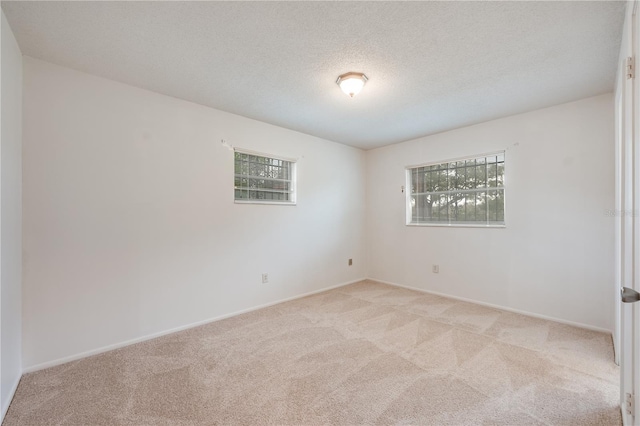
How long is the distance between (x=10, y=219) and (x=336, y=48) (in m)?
2.63

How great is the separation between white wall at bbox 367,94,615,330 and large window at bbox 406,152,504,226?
14 centimetres

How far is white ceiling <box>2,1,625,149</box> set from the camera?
173 cm

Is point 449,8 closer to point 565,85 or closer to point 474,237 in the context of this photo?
point 565,85

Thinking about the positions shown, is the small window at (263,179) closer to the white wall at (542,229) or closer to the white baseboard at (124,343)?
the white baseboard at (124,343)

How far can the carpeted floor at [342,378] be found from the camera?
1705mm

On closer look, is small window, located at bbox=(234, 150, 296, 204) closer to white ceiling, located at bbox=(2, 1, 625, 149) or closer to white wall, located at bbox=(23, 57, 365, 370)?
white wall, located at bbox=(23, 57, 365, 370)

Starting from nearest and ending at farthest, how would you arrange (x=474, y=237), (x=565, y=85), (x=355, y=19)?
1. (x=355, y=19)
2. (x=565, y=85)
3. (x=474, y=237)

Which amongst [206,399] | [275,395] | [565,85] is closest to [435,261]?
[565,85]

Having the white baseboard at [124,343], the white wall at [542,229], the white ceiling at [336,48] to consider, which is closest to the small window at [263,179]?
the white ceiling at [336,48]

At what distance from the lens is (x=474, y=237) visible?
384 centimetres

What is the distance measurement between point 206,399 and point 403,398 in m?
1.33

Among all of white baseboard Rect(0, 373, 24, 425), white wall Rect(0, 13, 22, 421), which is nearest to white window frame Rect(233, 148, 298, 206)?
white wall Rect(0, 13, 22, 421)

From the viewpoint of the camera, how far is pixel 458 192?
4.11m

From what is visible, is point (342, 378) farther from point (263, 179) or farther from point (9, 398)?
point (263, 179)
